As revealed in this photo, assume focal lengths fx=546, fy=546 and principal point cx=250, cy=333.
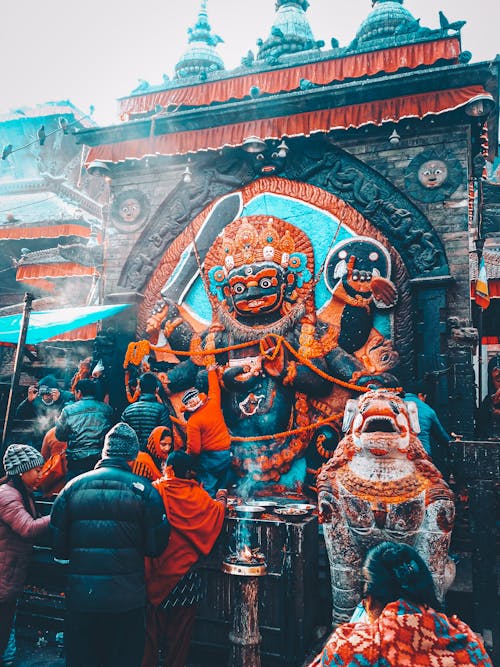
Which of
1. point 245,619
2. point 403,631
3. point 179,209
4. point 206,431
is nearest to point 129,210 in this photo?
point 179,209

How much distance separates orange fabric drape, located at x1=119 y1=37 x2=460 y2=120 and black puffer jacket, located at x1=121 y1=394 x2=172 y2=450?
5489 mm

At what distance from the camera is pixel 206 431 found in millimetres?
7430

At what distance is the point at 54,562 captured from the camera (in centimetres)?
612

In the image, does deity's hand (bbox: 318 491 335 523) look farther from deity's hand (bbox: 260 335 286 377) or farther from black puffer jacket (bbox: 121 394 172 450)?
black puffer jacket (bbox: 121 394 172 450)

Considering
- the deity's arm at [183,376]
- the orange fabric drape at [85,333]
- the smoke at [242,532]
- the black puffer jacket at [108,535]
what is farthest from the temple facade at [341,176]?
the black puffer jacket at [108,535]

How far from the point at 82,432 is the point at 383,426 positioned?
13.4 feet

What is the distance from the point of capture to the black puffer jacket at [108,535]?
3.84 meters

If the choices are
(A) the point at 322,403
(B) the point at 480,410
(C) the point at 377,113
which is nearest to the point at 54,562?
(A) the point at 322,403

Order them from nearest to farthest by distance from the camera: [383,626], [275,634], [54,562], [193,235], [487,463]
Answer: [383,626] < [275,634] < [487,463] < [54,562] < [193,235]

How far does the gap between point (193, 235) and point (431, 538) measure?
20.6ft

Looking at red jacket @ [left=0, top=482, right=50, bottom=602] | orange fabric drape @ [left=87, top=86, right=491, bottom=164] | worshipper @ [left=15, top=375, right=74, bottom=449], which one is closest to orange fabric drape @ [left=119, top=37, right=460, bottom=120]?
orange fabric drape @ [left=87, top=86, right=491, bottom=164]

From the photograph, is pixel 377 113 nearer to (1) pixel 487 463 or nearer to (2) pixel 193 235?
(2) pixel 193 235

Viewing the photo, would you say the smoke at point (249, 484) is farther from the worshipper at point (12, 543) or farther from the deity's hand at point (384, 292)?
the worshipper at point (12, 543)

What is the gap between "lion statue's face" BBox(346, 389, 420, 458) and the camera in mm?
5141
